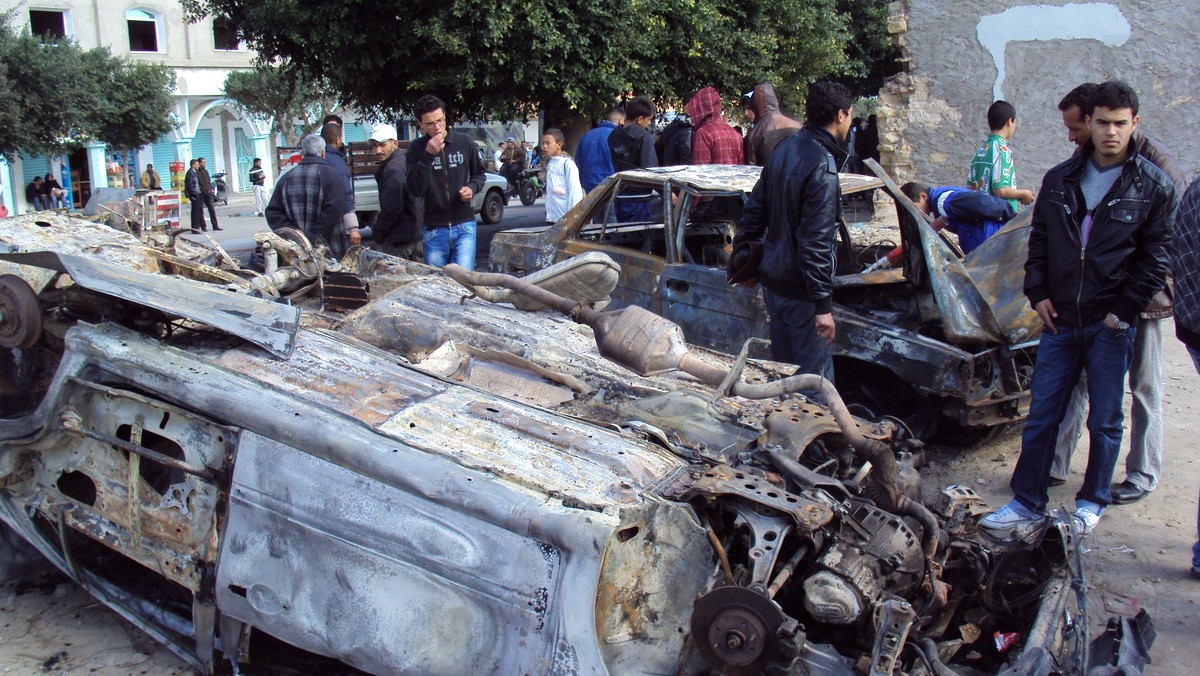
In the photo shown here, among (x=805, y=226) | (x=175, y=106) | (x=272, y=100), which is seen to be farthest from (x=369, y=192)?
(x=175, y=106)

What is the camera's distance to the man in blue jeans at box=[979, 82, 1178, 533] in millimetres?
3898

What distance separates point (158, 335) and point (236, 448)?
0.77 metres

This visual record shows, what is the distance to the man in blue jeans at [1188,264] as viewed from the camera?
366cm

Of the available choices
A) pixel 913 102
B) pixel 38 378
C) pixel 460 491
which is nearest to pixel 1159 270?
pixel 460 491

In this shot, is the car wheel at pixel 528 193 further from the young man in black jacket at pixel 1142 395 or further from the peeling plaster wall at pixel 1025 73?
the young man in black jacket at pixel 1142 395

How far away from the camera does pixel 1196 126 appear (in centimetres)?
945

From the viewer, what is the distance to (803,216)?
4344 mm

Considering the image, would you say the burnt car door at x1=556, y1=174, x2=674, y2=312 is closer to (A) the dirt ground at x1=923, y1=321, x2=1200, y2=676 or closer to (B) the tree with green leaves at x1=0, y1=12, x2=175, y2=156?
(A) the dirt ground at x1=923, y1=321, x2=1200, y2=676

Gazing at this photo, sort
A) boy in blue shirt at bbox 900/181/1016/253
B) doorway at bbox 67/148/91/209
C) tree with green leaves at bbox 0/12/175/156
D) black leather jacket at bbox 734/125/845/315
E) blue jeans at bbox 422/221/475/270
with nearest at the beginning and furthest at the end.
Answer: black leather jacket at bbox 734/125/845/315 → boy in blue shirt at bbox 900/181/1016/253 → blue jeans at bbox 422/221/475/270 → tree with green leaves at bbox 0/12/175/156 → doorway at bbox 67/148/91/209

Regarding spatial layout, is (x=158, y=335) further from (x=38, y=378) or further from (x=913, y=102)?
(x=913, y=102)

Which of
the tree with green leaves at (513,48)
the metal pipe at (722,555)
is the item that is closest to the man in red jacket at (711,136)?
the tree with green leaves at (513,48)

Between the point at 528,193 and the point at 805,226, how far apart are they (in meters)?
18.6

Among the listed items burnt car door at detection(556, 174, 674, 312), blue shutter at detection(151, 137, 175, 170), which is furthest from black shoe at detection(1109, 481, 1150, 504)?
blue shutter at detection(151, 137, 175, 170)

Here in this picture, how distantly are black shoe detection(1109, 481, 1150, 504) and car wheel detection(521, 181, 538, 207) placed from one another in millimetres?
18827
